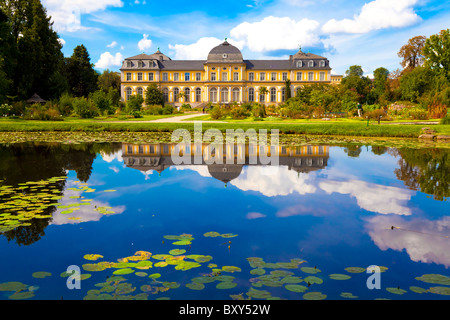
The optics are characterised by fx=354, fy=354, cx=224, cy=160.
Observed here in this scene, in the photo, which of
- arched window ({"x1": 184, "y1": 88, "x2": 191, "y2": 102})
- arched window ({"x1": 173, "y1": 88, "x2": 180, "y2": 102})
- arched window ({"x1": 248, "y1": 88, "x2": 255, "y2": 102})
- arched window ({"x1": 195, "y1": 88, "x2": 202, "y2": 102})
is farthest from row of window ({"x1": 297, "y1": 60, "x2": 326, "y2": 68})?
arched window ({"x1": 173, "y1": 88, "x2": 180, "y2": 102})

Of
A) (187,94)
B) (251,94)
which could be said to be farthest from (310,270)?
(187,94)

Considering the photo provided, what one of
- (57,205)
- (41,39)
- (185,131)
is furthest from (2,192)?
(41,39)

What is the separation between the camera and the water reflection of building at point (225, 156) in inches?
308

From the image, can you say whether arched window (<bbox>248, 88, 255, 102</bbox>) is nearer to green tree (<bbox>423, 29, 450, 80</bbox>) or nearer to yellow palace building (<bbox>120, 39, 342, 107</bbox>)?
yellow palace building (<bbox>120, 39, 342, 107</bbox>)

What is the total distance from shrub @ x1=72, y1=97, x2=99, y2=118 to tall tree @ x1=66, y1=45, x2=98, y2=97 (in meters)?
19.4

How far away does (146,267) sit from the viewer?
10.0 feet

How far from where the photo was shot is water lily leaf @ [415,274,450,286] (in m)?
2.88

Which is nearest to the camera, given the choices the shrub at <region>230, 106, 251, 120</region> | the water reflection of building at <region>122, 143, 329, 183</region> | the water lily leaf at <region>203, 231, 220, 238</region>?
the water lily leaf at <region>203, 231, 220, 238</region>

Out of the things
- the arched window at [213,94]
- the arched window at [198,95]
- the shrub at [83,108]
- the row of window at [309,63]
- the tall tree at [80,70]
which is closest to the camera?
the shrub at [83,108]

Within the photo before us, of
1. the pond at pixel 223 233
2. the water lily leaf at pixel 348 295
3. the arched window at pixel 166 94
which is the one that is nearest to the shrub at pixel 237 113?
the pond at pixel 223 233

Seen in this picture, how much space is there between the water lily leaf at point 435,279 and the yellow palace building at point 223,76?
1871 inches

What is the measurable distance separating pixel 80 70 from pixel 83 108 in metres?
21.4

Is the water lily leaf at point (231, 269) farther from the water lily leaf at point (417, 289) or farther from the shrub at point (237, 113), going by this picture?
the shrub at point (237, 113)

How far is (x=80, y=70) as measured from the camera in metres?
42.7
